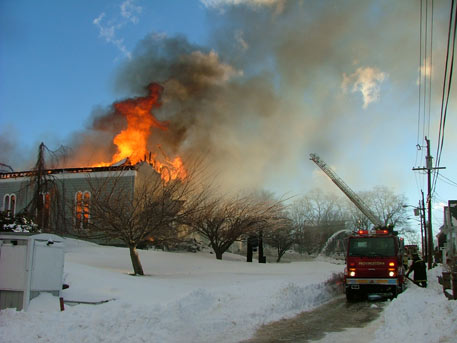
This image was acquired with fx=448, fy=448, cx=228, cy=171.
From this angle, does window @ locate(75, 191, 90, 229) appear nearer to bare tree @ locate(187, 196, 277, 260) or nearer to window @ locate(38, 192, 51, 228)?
window @ locate(38, 192, 51, 228)

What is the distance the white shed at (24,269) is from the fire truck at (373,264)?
385 inches

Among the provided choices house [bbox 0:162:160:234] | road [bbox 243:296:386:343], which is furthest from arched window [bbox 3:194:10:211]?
road [bbox 243:296:386:343]

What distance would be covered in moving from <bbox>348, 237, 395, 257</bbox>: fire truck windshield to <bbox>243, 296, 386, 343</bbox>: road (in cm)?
234

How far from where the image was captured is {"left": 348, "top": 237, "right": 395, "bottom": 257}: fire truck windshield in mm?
15156

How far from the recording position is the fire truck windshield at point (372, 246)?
15156mm

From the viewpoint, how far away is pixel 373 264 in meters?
14.9

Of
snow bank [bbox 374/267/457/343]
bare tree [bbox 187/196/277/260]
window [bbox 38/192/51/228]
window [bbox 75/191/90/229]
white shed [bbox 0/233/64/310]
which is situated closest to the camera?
snow bank [bbox 374/267/457/343]

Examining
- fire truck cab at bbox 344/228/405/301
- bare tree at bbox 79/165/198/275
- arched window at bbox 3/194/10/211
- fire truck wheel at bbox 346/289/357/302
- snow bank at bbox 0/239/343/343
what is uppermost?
arched window at bbox 3/194/10/211

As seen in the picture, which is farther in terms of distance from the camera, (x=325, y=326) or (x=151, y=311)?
(x=325, y=326)

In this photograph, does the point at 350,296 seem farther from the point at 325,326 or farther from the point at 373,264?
the point at 325,326

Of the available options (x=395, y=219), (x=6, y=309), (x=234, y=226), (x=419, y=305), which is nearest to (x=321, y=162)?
(x=395, y=219)

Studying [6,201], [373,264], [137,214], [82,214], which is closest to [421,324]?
[373,264]

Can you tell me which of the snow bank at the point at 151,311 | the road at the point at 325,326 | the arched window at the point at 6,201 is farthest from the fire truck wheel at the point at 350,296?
the arched window at the point at 6,201

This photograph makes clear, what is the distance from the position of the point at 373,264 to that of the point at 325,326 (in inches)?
235
